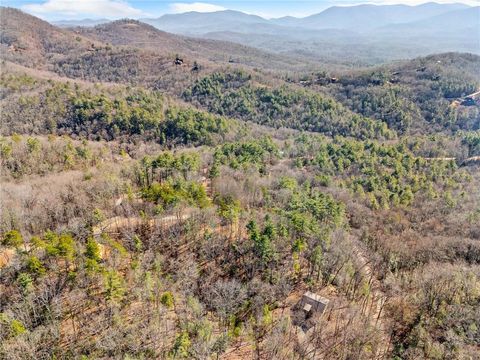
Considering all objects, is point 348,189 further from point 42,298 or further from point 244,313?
point 42,298

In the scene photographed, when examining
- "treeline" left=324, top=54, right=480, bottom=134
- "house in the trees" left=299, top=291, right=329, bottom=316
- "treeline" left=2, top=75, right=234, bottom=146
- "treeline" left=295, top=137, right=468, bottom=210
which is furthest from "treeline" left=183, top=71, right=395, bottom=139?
"house in the trees" left=299, top=291, right=329, bottom=316

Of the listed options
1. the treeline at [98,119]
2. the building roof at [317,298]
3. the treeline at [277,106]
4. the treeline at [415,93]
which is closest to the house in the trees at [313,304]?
the building roof at [317,298]

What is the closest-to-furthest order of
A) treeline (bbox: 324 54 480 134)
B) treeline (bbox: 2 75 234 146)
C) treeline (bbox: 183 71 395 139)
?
treeline (bbox: 2 75 234 146) < treeline (bbox: 183 71 395 139) < treeline (bbox: 324 54 480 134)

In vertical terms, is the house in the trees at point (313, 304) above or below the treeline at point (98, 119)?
below

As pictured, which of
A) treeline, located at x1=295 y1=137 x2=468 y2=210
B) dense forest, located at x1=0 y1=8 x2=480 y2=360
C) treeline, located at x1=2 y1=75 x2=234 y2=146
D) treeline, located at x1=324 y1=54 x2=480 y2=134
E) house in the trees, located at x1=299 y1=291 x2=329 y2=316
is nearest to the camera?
dense forest, located at x1=0 y1=8 x2=480 y2=360

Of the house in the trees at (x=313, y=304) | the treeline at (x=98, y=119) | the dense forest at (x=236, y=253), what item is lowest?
the house in the trees at (x=313, y=304)

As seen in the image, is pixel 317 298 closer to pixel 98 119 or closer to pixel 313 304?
pixel 313 304

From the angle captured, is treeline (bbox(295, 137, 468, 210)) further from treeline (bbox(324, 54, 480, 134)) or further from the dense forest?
treeline (bbox(324, 54, 480, 134))

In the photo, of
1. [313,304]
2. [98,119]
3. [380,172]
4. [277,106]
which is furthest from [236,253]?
[277,106]

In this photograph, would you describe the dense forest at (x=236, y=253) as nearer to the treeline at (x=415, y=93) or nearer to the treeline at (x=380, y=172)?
the treeline at (x=380, y=172)
